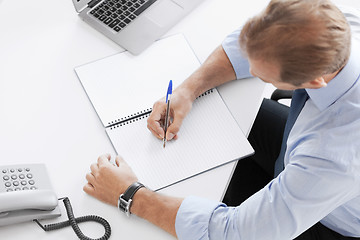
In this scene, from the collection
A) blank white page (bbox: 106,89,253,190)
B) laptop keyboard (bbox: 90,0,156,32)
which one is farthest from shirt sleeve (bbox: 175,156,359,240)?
laptop keyboard (bbox: 90,0,156,32)

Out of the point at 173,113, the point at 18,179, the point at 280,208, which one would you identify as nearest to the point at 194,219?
the point at 280,208

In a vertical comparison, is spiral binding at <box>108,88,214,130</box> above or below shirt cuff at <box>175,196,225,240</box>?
above

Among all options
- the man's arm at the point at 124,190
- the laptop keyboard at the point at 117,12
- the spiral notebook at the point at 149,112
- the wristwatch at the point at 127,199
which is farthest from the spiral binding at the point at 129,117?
the laptop keyboard at the point at 117,12

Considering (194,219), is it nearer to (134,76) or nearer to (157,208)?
(157,208)

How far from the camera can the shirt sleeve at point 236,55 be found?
1322 mm

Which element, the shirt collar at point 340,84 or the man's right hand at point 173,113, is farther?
the man's right hand at point 173,113

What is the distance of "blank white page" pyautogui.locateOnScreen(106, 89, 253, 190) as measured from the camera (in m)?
Result: 1.17

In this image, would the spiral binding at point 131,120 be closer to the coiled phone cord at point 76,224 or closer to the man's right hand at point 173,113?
the man's right hand at point 173,113

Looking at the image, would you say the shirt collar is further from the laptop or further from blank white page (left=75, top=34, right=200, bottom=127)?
the laptop

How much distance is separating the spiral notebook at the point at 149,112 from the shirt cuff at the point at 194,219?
9 cm

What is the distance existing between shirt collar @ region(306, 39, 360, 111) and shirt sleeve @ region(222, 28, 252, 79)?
1.02ft

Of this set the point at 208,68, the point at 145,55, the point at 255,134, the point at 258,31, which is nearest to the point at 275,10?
the point at 258,31

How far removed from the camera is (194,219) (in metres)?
1.07

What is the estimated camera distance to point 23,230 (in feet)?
3.54
